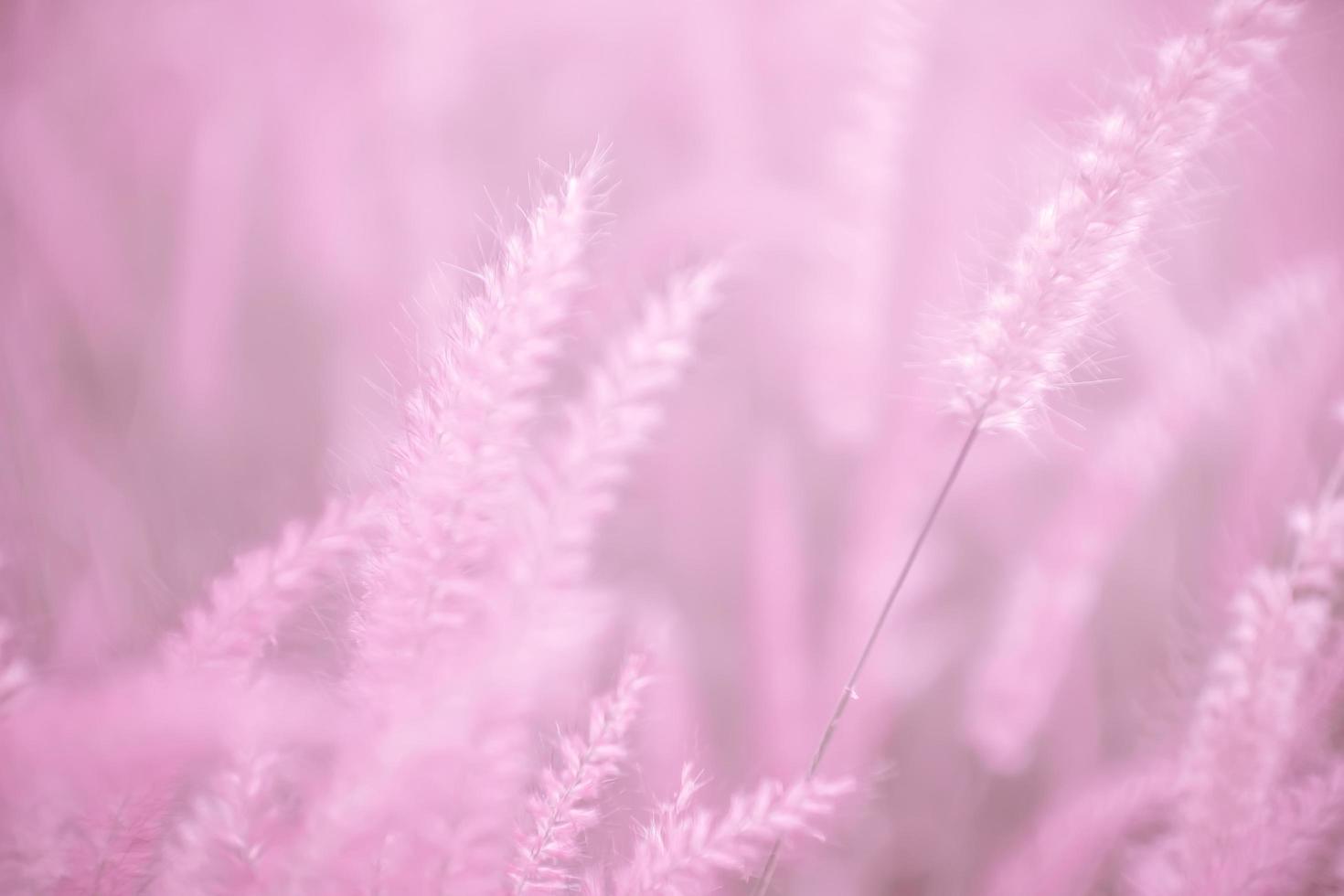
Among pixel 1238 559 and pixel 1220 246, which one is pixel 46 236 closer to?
pixel 1238 559

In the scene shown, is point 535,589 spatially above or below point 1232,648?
below

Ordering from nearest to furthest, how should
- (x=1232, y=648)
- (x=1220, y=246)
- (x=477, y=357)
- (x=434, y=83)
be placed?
(x=477, y=357)
(x=1232, y=648)
(x=434, y=83)
(x=1220, y=246)

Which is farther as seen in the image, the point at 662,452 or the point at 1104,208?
the point at 662,452

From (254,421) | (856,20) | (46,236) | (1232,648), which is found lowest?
(254,421)

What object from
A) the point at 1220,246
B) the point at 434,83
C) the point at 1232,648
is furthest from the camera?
the point at 1220,246

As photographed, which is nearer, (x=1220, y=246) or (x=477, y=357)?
(x=477, y=357)

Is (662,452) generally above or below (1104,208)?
below

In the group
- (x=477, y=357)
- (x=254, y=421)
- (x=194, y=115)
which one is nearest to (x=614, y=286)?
(x=477, y=357)
